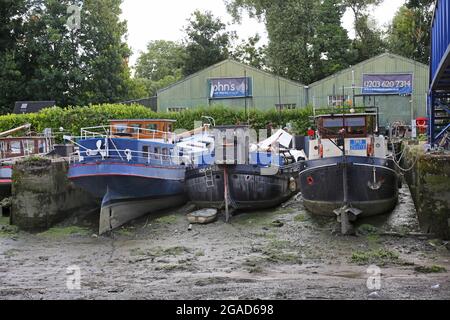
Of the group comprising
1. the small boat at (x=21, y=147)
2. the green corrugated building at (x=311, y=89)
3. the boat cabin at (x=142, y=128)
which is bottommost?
the small boat at (x=21, y=147)

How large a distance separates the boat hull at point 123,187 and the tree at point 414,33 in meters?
32.5

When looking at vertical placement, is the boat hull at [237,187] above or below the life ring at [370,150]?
below

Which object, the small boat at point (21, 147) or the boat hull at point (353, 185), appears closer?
the boat hull at point (353, 185)

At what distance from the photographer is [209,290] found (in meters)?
10.9

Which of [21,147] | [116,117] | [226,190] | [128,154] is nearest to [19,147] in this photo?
[21,147]

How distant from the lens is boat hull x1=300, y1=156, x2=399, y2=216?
53.8 feet

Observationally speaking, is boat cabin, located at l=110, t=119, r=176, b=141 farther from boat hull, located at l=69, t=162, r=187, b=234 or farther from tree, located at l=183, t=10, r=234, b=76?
tree, located at l=183, t=10, r=234, b=76

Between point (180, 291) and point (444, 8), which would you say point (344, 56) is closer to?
point (444, 8)

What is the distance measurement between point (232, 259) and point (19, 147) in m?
13.4

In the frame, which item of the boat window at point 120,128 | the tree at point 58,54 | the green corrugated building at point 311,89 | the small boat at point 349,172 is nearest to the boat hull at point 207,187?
the small boat at point 349,172

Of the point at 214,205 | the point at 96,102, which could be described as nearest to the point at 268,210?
the point at 214,205

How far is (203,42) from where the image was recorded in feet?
159

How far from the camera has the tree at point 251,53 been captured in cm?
5172

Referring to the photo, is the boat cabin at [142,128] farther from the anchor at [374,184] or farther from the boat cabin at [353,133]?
the anchor at [374,184]
